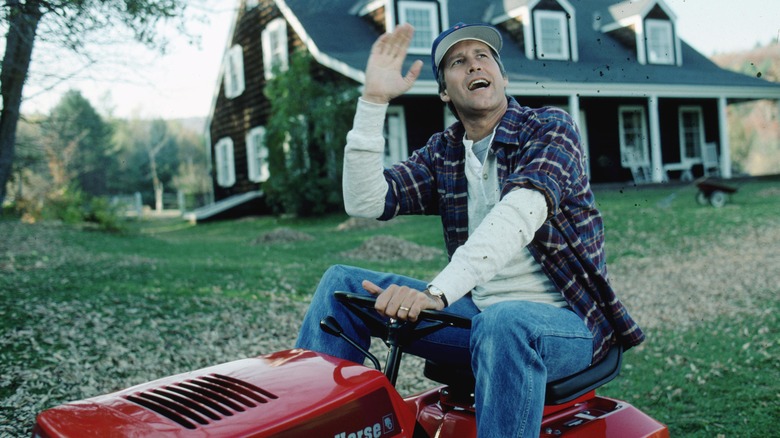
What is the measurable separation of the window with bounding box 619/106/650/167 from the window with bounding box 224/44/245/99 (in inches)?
422

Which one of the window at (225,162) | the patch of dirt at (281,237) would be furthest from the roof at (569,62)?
the window at (225,162)

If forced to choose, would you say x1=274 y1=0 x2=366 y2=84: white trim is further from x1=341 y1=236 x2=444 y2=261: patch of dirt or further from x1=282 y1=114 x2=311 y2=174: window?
x1=341 y1=236 x2=444 y2=261: patch of dirt

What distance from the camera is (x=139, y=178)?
50281 millimetres

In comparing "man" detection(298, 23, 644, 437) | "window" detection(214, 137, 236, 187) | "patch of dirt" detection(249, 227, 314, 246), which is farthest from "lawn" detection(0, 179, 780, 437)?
"window" detection(214, 137, 236, 187)

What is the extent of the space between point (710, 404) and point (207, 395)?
326 centimetres

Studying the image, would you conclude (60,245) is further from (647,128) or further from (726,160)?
(726,160)

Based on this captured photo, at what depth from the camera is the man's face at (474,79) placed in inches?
97.8

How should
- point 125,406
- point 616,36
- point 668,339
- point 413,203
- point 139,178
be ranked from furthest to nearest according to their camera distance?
point 139,178
point 616,36
point 668,339
point 413,203
point 125,406

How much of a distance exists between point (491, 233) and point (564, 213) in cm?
35

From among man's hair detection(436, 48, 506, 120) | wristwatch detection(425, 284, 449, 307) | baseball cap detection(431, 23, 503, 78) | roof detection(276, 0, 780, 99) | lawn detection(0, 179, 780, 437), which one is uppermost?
roof detection(276, 0, 780, 99)

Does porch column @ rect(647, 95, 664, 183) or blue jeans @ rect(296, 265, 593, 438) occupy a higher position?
porch column @ rect(647, 95, 664, 183)

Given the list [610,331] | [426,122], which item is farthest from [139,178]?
[610,331]

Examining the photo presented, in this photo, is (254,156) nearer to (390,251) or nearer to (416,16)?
(416,16)

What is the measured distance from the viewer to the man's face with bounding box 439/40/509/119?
8.15ft
